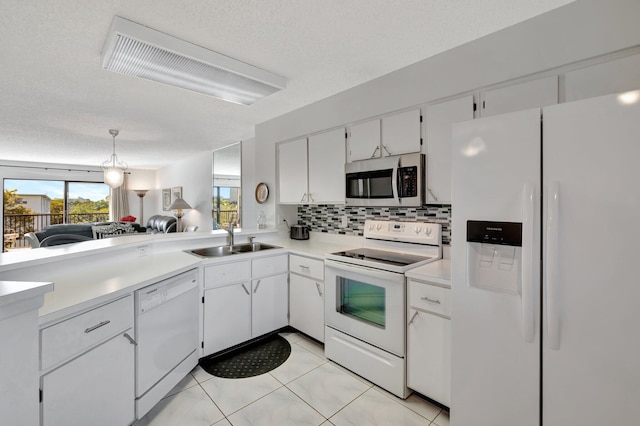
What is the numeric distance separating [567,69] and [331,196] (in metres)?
1.91

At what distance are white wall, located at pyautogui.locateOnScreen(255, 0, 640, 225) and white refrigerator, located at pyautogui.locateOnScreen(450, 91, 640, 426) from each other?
0.63 metres

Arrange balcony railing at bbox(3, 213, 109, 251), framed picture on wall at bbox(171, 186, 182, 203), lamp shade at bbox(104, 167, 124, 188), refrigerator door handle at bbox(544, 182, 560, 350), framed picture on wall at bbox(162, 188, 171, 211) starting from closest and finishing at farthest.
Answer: refrigerator door handle at bbox(544, 182, 560, 350) < lamp shade at bbox(104, 167, 124, 188) < balcony railing at bbox(3, 213, 109, 251) < framed picture on wall at bbox(171, 186, 182, 203) < framed picture on wall at bbox(162, 188, 171, 211)

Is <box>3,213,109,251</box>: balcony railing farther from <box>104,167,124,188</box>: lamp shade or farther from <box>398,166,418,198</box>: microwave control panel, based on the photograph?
<box>398,166,418,198</box>: microwave control panel


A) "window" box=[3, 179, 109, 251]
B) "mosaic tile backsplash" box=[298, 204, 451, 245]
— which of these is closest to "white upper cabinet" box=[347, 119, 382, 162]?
"mosaic tile backsplash" box=[298, 204, 451, 245]

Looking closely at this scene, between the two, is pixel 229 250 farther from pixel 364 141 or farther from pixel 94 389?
pixel 364 141

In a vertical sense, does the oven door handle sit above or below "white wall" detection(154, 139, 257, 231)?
below

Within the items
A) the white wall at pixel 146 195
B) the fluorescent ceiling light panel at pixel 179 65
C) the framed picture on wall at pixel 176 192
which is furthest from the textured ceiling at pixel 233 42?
the white wall at pixel 146 195

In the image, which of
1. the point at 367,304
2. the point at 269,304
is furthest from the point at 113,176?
the point at 367,304

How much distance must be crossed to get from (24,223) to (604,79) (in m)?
10.5

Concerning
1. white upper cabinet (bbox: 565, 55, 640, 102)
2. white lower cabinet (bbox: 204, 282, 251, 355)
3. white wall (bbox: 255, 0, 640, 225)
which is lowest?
white lower cabinet (bbox: 204, 282, 251, 355)

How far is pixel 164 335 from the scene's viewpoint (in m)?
1.91

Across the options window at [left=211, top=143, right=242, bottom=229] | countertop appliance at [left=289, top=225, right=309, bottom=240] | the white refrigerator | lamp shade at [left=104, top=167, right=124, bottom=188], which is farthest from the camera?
window at [left=211, top=143, right=242, bottom=229]

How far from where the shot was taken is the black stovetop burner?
2.13 meters

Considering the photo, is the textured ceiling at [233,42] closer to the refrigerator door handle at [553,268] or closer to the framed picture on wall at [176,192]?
the refrigerator door handle at [553,268]
